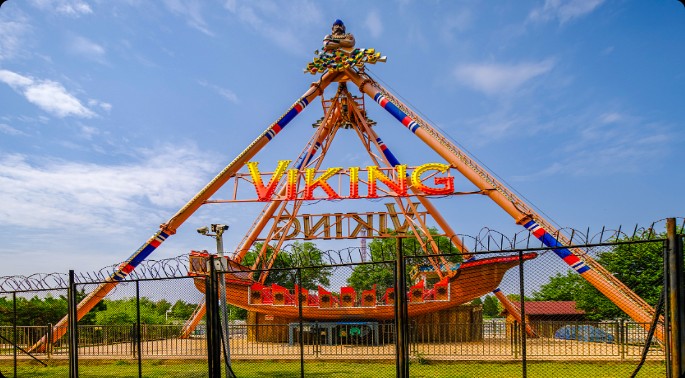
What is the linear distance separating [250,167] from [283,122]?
9.81 ft

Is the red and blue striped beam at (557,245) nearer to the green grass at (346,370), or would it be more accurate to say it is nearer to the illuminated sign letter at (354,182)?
the green grass at (346,370)

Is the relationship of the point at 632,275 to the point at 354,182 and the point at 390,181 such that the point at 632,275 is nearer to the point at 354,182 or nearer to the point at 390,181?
the point at 390,181

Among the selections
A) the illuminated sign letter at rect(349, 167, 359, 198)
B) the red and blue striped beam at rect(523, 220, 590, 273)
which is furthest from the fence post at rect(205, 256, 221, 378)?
the illuminated sign letter at rect(349, 167, 359, 198)

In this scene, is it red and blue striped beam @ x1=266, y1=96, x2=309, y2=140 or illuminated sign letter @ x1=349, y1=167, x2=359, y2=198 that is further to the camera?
red and blue striped beam @ x1=266, y1=96, x2=309, y2=140

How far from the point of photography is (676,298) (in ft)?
27.0

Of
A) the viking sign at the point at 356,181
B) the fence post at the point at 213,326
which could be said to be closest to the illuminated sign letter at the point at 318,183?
the viking sign at the point at 356,181

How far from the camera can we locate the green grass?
15.1 meters

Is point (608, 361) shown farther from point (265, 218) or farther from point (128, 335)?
point (128, 335)

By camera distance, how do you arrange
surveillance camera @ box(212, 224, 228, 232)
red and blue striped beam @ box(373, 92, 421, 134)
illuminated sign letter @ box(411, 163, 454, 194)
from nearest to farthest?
surveillance camera @ box(212, 224, 228, 232) → illuminated sign letter @ box(411, 163, 454, 194) → red and blue striped beam @ box(373, 92, 421, 134)

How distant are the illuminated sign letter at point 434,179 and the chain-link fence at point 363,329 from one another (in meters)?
3.19

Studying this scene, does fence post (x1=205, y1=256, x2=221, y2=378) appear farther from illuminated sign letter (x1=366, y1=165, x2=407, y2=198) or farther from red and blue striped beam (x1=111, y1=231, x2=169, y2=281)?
red and blue striped beam (x1=111, y1=231, x2=169, y2=281)

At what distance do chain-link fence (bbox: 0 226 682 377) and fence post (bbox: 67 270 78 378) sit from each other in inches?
1.8

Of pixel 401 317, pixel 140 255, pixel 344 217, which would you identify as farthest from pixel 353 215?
pixel 401 317

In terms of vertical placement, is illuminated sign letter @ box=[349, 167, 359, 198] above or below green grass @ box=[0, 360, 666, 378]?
above
